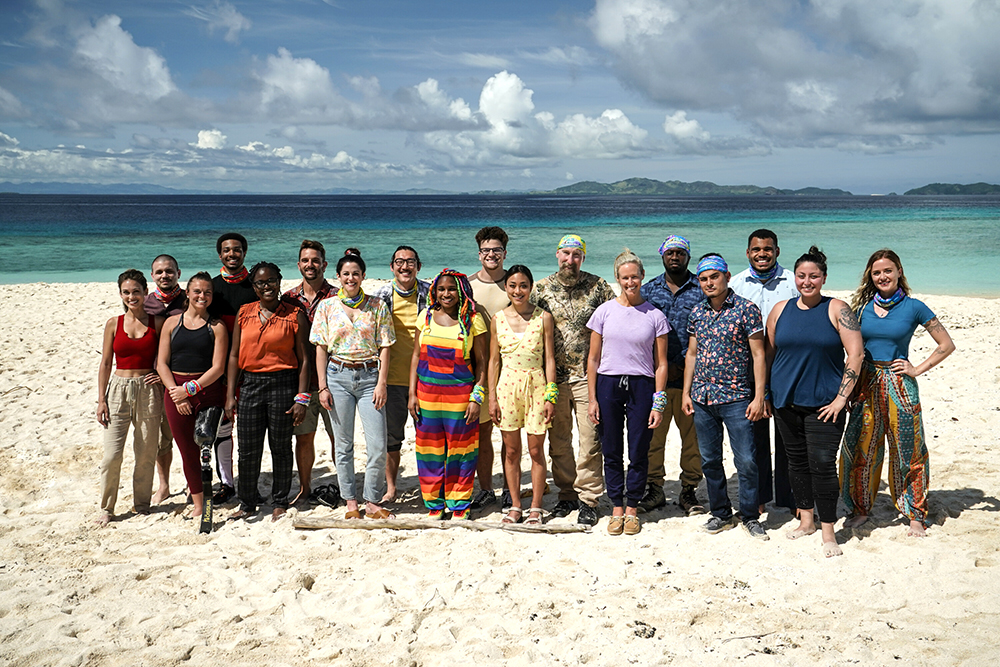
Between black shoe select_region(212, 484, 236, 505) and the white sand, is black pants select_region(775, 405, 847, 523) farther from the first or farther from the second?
black shoe select_region(212, 484, 236, 505)

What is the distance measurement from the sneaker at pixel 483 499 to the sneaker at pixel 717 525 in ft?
5.58

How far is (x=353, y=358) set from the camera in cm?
481

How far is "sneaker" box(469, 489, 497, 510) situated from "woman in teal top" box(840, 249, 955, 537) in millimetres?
2711

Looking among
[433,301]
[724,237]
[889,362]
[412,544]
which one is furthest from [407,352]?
[724,237]

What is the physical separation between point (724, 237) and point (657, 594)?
37.9m

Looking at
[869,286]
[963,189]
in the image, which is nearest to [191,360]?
[869,286]

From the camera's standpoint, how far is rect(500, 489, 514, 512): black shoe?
527 cm

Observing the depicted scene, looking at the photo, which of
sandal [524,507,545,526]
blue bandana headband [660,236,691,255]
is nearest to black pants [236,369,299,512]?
sandal [524,507,545,526]

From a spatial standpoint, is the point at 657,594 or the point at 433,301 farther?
the point at 433,301

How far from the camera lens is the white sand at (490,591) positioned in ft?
11.3

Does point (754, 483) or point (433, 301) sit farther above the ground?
point (433, 301)

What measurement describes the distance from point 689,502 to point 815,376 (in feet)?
4.98

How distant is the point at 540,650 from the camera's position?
11.4 feet

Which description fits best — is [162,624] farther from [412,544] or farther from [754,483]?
[754,483]
